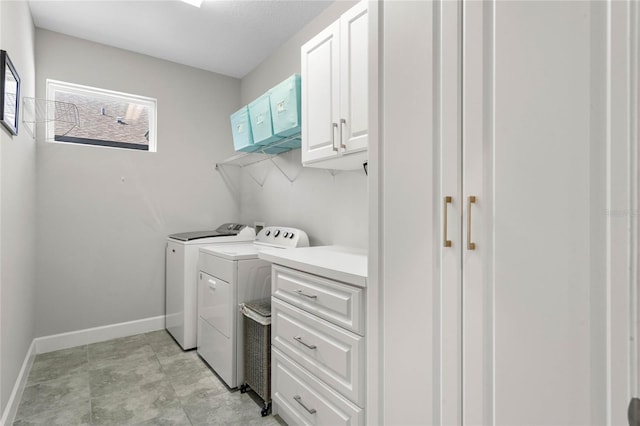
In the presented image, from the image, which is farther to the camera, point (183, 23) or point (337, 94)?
point (183, 23)

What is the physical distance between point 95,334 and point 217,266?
1537 millimetres

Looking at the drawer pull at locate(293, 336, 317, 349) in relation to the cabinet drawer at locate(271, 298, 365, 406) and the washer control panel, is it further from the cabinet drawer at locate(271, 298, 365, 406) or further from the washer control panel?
the washer control panel

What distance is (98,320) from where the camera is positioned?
293 cm

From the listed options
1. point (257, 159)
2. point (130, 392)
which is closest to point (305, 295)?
→ point (130, 392)

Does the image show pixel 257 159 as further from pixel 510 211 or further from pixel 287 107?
pixel 510 211

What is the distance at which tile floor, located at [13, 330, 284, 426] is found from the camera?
1.86 m

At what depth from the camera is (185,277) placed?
8.94 ft

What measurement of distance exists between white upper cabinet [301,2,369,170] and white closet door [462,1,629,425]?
79 centimetres

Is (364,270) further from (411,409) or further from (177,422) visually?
(177,422)

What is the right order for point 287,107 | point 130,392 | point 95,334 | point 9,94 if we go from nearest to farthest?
point 9,94 < point 130,392 < point 287,107 < point 95,334

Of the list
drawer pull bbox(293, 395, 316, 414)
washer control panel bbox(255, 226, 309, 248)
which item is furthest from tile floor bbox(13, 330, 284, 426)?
washer control panel bbox(255, 226, 309, 248)

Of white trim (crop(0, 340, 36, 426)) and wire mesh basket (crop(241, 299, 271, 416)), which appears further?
wire mesh basket (crop(241, 299, 271, 416))

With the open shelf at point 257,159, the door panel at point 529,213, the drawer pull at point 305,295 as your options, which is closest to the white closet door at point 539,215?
the door panel at point 529,213

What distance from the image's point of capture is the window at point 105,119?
283cm
